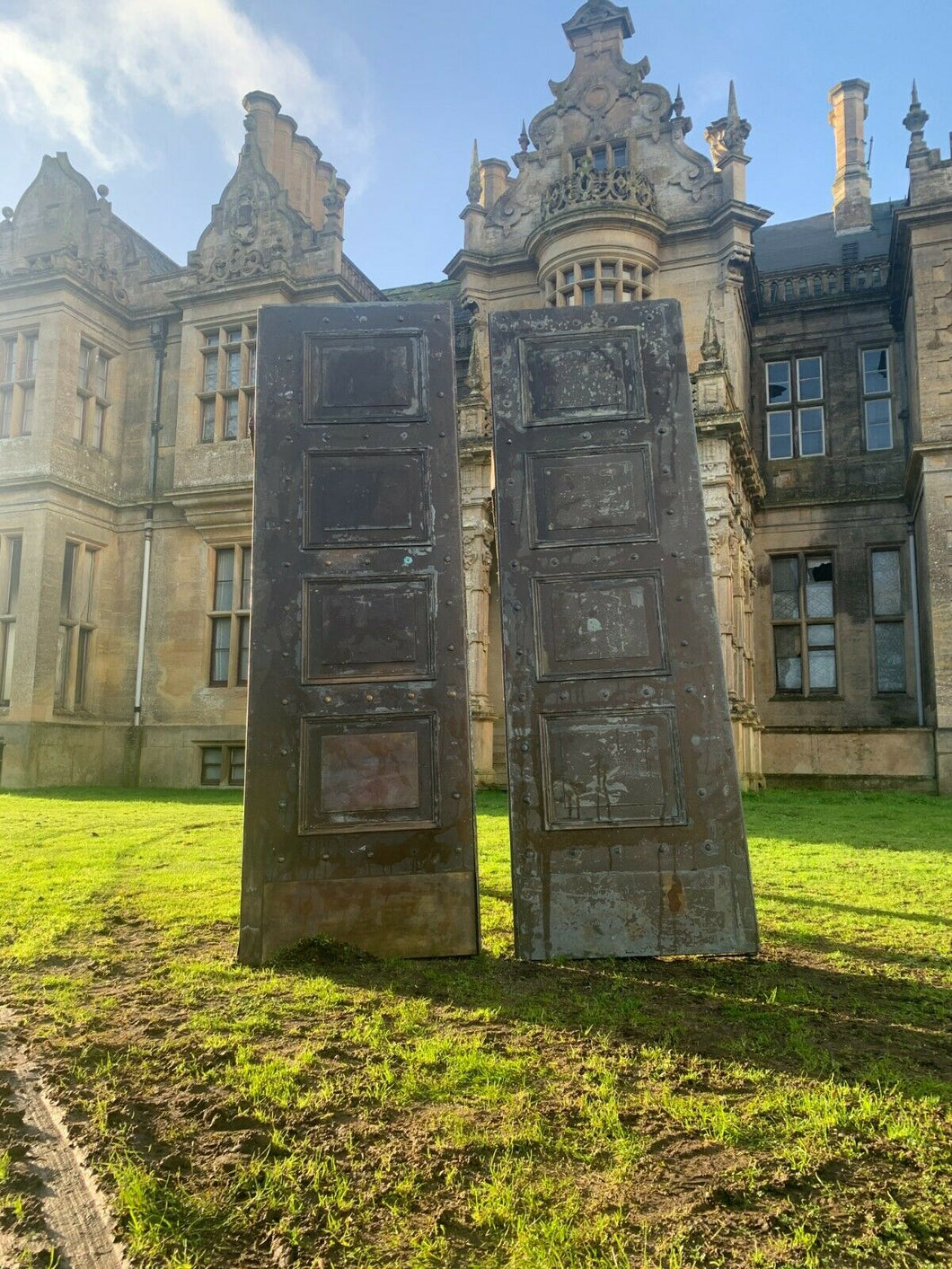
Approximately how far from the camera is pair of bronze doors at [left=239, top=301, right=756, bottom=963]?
4199 millimetres

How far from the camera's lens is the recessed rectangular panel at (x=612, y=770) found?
4230mm

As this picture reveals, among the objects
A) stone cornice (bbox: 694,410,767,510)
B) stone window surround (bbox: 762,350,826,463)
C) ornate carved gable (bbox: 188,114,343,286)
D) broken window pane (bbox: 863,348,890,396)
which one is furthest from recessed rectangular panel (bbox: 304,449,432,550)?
broken window pane (bbox: 863,348,890,396)

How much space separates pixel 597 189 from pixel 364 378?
46.6 ft

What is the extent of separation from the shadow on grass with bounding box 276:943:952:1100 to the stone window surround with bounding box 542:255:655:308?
49.2 ft

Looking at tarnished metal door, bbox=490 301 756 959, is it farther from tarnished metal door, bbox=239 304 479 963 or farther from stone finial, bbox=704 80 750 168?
stone finial, bbox=704 80 750 168

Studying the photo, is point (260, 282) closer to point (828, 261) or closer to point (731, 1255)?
point (828, 261)

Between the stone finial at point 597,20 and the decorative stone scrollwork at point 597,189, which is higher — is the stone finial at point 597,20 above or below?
above

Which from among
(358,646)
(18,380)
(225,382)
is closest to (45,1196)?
(358,646)

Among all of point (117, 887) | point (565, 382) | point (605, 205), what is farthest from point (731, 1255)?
point (605, 205)

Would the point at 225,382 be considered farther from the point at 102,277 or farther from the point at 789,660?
the point at 789,660

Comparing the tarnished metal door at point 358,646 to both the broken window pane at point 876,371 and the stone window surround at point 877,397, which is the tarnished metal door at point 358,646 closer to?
the stone window surround at point 877,397

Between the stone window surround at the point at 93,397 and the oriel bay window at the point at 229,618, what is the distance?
367cm

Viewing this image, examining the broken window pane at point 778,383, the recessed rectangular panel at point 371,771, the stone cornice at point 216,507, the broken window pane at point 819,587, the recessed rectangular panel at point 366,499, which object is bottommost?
the recessed rectangular panel at point 371,771

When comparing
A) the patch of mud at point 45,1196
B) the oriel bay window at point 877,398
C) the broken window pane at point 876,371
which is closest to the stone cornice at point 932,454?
the oriel bay window at point 877,398
